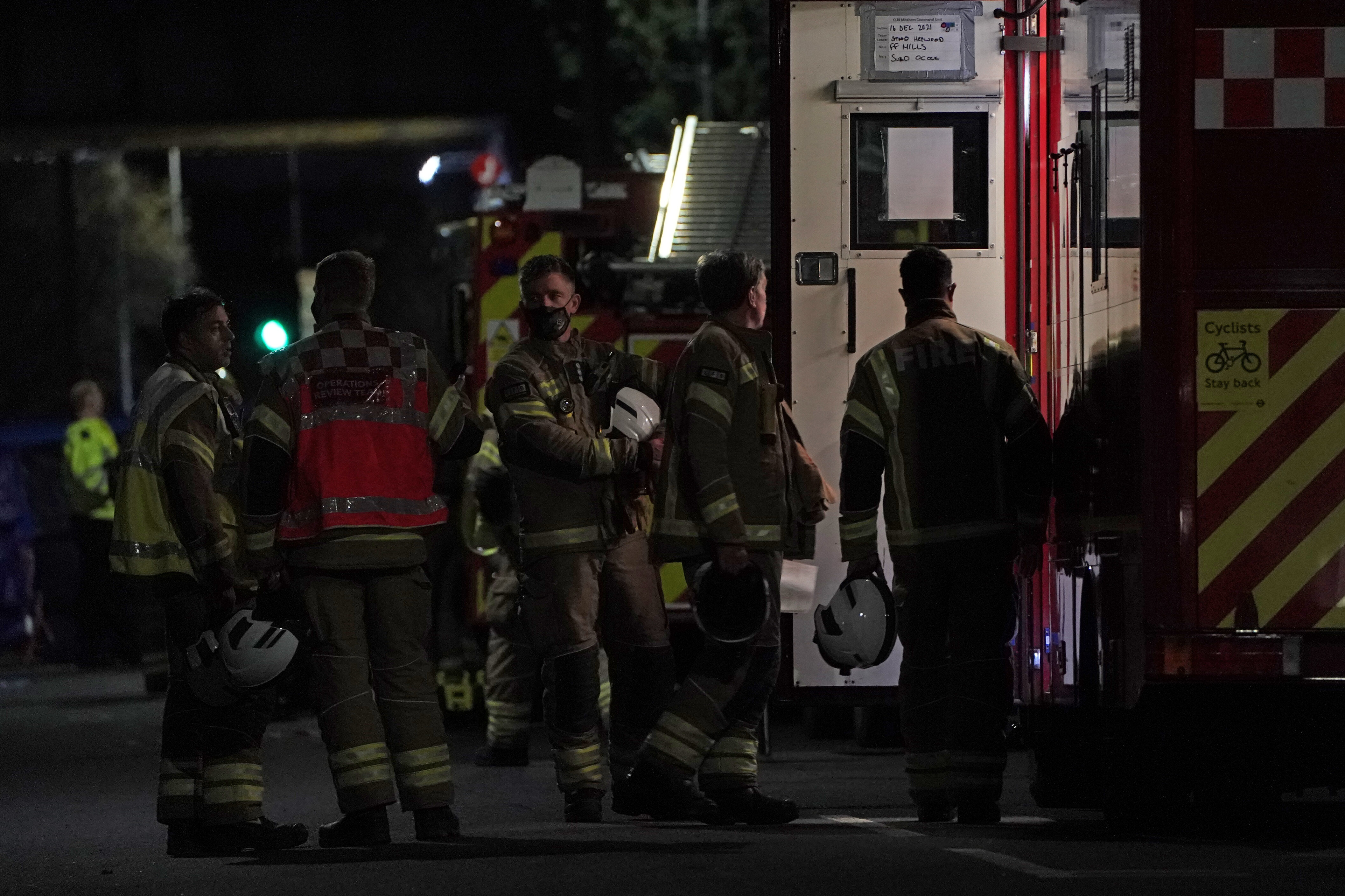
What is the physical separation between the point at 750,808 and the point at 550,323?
165 centimetres

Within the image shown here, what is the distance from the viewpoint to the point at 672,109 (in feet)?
97.1

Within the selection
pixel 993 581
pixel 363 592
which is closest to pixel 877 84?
pixel 993 581

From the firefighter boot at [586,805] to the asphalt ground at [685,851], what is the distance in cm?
7

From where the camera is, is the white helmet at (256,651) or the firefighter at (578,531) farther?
the firefighter at (578,531)

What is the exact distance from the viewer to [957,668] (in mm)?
7797

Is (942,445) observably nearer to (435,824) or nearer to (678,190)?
(435,824)

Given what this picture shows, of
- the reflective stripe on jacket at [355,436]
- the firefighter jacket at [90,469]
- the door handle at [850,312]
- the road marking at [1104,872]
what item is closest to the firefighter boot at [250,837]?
the reflective stripe on jacket at [355,436]

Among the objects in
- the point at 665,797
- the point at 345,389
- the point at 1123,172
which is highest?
the point at 1123,172

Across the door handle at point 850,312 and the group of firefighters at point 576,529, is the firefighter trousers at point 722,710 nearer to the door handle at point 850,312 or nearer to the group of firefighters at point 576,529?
the group of firefighters at point 576,529

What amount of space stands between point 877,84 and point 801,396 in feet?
3.55

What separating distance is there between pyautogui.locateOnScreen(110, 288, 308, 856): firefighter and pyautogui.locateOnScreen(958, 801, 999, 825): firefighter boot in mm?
1973

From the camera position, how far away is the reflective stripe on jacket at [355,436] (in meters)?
7.37

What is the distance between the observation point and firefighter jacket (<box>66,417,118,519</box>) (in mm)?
15656

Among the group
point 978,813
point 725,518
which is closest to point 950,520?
point 725,518
